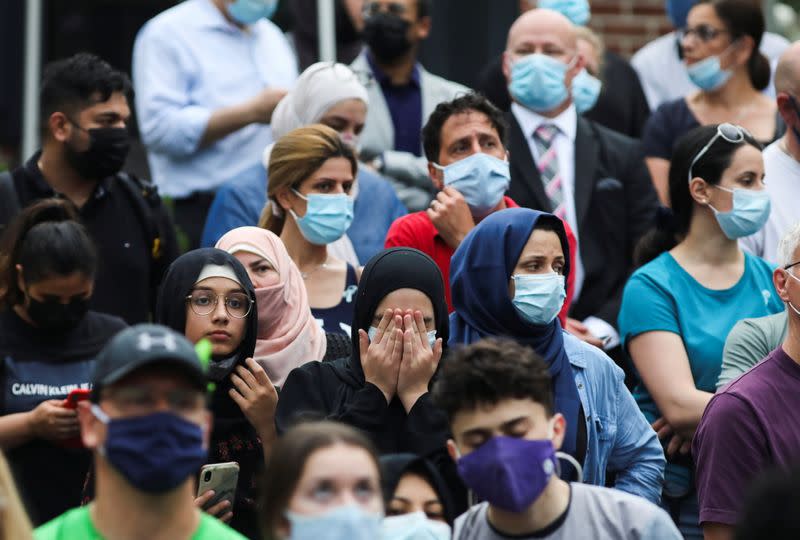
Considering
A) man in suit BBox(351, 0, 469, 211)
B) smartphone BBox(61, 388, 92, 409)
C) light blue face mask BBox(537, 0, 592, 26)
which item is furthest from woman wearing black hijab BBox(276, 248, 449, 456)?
light blue face mask BBox(537, 0, 592, 26)

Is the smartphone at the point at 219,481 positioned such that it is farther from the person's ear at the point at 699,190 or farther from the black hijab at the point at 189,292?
the person's ear at the point at 699,190

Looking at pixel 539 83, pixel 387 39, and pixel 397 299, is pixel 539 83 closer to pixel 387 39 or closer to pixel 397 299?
pixel 387 39

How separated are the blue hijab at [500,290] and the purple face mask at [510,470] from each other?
3.86ft

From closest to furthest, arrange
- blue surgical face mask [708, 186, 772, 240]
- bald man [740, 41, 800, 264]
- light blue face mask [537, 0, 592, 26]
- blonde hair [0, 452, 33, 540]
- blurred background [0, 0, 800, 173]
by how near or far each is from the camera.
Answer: blonde hair [0, 452, 33, 540]
blue surgical face mask [708, 186, 772, 240]
bald man [740, 41, 800, 264]
light blue face mask [537, 0, 592, 26]
blurred background [0, 0, 800, 173]

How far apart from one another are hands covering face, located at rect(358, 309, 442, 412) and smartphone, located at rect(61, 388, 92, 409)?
974 mm

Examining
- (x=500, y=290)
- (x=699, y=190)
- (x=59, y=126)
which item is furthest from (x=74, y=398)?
(x=699, y=190)

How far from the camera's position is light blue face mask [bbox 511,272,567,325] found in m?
5.82

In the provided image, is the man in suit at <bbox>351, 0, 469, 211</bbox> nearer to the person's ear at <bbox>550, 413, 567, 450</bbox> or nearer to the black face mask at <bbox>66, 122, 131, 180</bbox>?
the black face mask at <bbox>66, 122, 131, 180</bbox>

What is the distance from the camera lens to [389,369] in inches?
220

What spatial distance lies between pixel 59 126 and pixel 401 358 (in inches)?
101

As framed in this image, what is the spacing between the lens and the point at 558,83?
8.35 metres

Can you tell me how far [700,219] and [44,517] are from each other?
2.93 meters

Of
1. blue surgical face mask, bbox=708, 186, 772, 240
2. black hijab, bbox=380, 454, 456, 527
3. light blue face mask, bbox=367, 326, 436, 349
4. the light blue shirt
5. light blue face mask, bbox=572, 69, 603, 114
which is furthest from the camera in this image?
light blue face mask, bbox=572, 69, 603, 114

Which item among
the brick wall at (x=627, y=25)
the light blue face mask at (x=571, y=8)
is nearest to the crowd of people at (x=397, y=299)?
the light blue face mask at (x=571, y=8)
